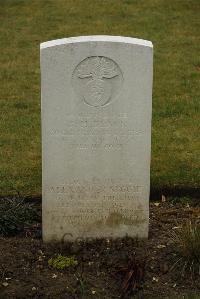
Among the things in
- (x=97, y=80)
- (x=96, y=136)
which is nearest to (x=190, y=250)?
(x=96, y=136)

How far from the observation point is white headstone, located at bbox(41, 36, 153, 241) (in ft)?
19.1

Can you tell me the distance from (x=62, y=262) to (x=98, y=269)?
Result: 31 centimetres

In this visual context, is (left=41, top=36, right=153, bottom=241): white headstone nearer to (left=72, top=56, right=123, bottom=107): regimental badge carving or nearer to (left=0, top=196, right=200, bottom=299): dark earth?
(left=72, top=56, right=123, bottom=107): regimental badge carving

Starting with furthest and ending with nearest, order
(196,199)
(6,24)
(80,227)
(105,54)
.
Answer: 1. (6,24)
2. (196,199)
3. (80,227)
4. (105,54)

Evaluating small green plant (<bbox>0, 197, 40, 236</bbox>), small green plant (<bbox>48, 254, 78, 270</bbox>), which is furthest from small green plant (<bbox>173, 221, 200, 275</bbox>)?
small green plant (<bbox>0, 197, 40, 236</bbox>)

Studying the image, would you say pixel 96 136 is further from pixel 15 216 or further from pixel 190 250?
pixel 190 250

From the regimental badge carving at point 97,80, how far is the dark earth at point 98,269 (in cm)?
131

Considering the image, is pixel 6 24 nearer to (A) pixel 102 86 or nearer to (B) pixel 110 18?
(B) pixel 110 18

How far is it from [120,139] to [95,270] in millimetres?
1140

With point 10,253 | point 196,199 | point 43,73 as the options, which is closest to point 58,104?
point 43,73

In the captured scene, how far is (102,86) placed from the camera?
5898 millimetres

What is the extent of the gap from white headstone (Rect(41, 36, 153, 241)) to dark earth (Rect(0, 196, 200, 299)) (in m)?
0.16

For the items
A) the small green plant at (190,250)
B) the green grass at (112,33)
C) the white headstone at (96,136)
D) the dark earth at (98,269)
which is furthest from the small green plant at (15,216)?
the small green plant at (190,250)

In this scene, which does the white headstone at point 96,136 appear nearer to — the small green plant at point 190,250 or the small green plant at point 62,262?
the small green plant at point 62,262
